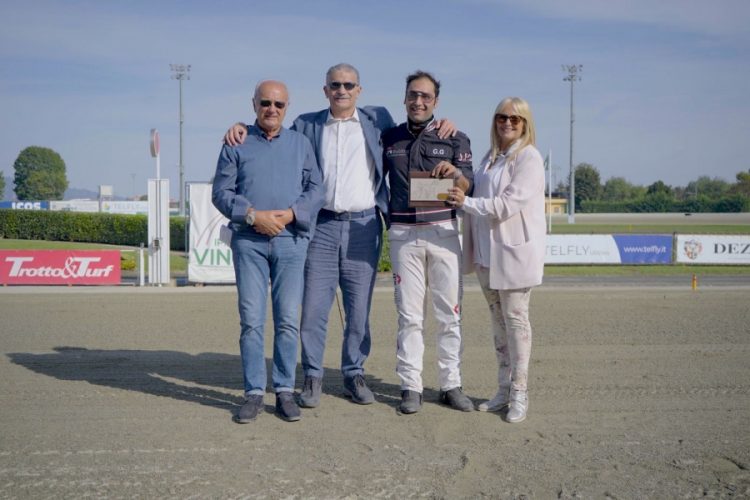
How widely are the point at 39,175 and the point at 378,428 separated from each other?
106 m

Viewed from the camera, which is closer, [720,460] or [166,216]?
[720,460]

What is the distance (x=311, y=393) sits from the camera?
5625mm

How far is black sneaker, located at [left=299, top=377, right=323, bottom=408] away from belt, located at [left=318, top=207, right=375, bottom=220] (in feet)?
4.18

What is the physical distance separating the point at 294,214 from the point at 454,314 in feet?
4.69

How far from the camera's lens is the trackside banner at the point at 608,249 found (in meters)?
23.7

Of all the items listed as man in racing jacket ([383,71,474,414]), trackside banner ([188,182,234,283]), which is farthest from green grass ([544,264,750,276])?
man in racing jacket ([383,71,474,414])

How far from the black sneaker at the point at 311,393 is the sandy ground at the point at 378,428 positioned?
118 millimetres

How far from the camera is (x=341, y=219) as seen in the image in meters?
5.64

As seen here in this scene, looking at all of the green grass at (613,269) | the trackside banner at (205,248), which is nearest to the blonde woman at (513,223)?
the trackside banner at (205,248)

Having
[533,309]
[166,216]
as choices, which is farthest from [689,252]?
[166,216]

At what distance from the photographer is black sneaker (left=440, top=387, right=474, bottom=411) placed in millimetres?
5516

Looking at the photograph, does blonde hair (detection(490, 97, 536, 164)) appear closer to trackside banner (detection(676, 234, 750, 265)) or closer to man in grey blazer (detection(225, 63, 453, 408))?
man in grey blazer (detection(225, 63, 453, 408))

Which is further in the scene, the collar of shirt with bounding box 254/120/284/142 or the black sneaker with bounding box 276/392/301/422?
the collar of shirt with bounding box 254/120/284/142

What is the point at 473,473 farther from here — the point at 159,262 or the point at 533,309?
the point at 159,262
